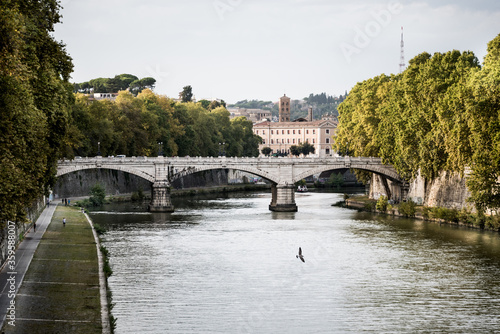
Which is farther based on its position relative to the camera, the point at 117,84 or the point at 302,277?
the point at 117,84

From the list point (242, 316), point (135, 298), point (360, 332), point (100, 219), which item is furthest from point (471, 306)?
point (100, 219)

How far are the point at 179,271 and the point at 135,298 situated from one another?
25.0ft

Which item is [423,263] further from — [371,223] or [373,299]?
[371,223]

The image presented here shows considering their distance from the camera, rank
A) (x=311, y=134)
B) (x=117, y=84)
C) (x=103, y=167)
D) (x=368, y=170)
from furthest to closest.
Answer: (x=311, y=134), (x=117, y=84), (x=368, y=170), (x=103, y=167)

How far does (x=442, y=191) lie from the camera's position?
228 feet

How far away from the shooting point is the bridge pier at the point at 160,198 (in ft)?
254

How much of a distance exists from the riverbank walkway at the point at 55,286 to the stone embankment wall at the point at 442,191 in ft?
102

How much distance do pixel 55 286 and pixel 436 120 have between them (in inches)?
1690

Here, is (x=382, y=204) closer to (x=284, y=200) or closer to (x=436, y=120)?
(x=284, y=200)

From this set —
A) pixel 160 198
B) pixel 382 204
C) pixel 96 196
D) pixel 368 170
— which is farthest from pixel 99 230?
pixel 368 170

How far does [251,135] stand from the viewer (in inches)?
6038

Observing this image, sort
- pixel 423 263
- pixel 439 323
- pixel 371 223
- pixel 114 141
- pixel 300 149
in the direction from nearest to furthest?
pixel 439 323, pixel 423 263, pixel 371 223, pixel 114 141, pixel 300 149

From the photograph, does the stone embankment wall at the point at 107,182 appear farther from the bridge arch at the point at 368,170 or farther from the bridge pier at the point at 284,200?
the bridge arch at the point at 368,170

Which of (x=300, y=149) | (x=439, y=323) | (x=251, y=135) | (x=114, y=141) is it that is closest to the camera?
(x=439, y=323)
